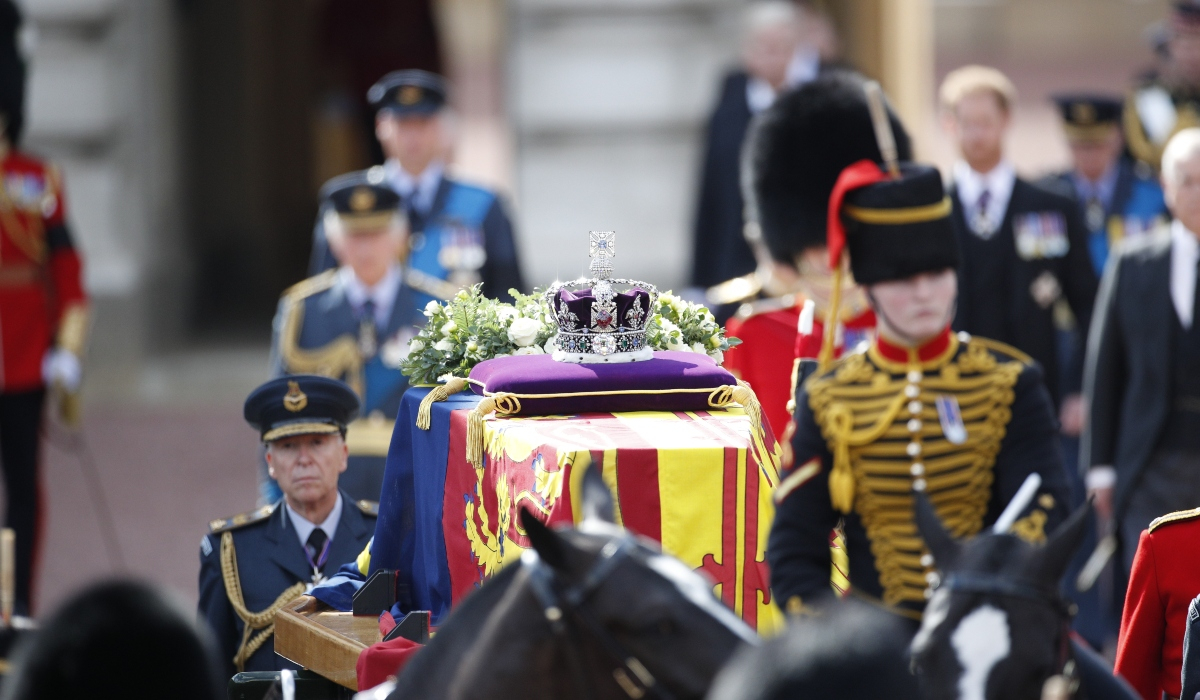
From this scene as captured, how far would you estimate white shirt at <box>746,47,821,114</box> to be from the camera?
29.3 feet

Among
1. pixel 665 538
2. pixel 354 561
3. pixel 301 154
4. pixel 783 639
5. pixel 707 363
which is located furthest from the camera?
pixel 301 154

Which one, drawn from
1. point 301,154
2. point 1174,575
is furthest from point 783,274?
point 301,154

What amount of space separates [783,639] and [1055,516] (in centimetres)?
109

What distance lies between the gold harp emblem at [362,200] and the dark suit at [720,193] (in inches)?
79.6

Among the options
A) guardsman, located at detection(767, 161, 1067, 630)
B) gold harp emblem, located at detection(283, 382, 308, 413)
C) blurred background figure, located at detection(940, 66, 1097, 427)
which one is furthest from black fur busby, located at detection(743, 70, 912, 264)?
guardsman, located at detection(767, 161, 1067, 630)

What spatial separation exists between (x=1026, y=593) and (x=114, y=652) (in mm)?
1408

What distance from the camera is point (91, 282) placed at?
39.3 feet

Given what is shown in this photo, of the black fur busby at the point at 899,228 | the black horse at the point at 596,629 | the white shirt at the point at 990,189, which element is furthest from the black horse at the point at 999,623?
the white shirt at the point at 990,189

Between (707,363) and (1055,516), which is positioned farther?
(707,363)

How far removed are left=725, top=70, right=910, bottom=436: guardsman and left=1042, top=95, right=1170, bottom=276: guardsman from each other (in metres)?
2.57

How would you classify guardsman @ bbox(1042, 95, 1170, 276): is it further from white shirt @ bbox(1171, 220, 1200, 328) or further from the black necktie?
the black necktie

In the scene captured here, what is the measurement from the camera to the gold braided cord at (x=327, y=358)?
6938mm

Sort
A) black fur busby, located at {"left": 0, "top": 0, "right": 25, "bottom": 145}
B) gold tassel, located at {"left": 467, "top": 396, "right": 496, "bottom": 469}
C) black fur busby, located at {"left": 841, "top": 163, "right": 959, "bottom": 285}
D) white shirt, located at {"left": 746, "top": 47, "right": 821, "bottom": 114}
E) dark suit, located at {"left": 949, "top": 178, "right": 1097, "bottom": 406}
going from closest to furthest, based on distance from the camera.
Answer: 1. black fur busby, located at {"left": 841, "top": 163, "right": 959, "bottom": 285}
2. gold tassel, located at {"left": 467, "top": 396, "right": 496, "bottom": 469}
3. dark suit, located at {"left": 949, "top": 178, "right": 1097, "bottom": 406}
4. black fur busby, located at {"left": 0, "top": 0, "right": 25, "bottom": 145}
5. white shirt, located at {"left": 746, "top": 47, "right": 821, "bottom": 114}

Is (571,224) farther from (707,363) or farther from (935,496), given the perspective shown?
(935,496)
